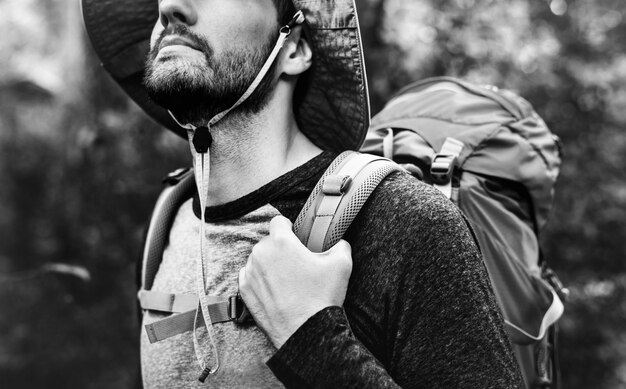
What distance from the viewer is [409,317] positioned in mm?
1423

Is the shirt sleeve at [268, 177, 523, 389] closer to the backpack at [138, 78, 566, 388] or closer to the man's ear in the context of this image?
the backpack at [138, 78, 566, 388]

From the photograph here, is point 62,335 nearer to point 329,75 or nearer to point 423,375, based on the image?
point 329,75

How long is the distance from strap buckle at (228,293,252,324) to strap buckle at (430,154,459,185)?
67 centimetres

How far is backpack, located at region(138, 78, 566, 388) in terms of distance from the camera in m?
1.56

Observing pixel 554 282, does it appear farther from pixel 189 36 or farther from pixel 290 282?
pixel 189 36

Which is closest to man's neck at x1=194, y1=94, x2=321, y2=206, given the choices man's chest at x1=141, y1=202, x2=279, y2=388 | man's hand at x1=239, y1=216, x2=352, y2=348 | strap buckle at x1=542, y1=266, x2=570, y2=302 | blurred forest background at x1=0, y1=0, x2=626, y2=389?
man's chest at x1=141, y1=202, x2=279, y2=388

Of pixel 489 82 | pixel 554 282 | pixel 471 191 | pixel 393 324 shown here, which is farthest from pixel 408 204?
pixel 489 82

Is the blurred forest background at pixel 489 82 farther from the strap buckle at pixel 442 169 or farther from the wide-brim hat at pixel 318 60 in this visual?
the strap buckle at pixel 442 169

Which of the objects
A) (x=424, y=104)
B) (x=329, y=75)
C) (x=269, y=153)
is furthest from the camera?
(x=424, y=104)

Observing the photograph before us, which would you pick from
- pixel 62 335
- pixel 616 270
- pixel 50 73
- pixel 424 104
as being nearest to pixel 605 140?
pixel 616 270

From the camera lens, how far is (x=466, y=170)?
1.90m

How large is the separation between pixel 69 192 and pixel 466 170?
3.98 metres

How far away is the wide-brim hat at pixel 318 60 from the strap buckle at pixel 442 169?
9.9 inches

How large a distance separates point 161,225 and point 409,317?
0.98 m
